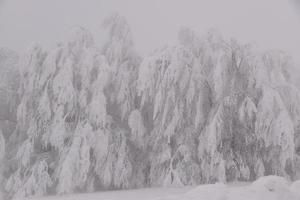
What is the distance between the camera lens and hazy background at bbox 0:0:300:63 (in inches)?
923

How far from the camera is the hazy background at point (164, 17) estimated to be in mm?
23453

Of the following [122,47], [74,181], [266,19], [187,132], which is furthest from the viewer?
[266,19]

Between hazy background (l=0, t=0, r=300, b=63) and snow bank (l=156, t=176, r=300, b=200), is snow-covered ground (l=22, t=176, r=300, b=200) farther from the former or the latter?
hazy background (l=0, t=0, r=300, b=63)

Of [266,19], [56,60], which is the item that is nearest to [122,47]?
[56,60]

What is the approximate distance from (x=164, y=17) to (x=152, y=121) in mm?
21388

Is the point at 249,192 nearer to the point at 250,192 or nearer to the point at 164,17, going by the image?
the point at 250,192

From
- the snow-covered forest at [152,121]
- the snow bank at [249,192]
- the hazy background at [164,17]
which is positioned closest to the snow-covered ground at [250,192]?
the snow bank at [249,192]

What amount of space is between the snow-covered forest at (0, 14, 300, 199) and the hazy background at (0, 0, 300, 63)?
13.7 metres

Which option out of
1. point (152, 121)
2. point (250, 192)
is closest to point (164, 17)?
point (152, 121)

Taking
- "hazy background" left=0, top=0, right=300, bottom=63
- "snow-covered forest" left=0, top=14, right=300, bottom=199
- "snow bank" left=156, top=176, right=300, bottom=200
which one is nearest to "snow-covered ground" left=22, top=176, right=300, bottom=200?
"snow bank" left=156, top=176, right=300, bottom=200

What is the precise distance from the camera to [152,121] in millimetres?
8539

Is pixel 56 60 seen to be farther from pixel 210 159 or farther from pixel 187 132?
pixel 210 159

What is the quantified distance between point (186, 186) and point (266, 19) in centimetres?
2039

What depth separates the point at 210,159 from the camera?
7.57 metres
